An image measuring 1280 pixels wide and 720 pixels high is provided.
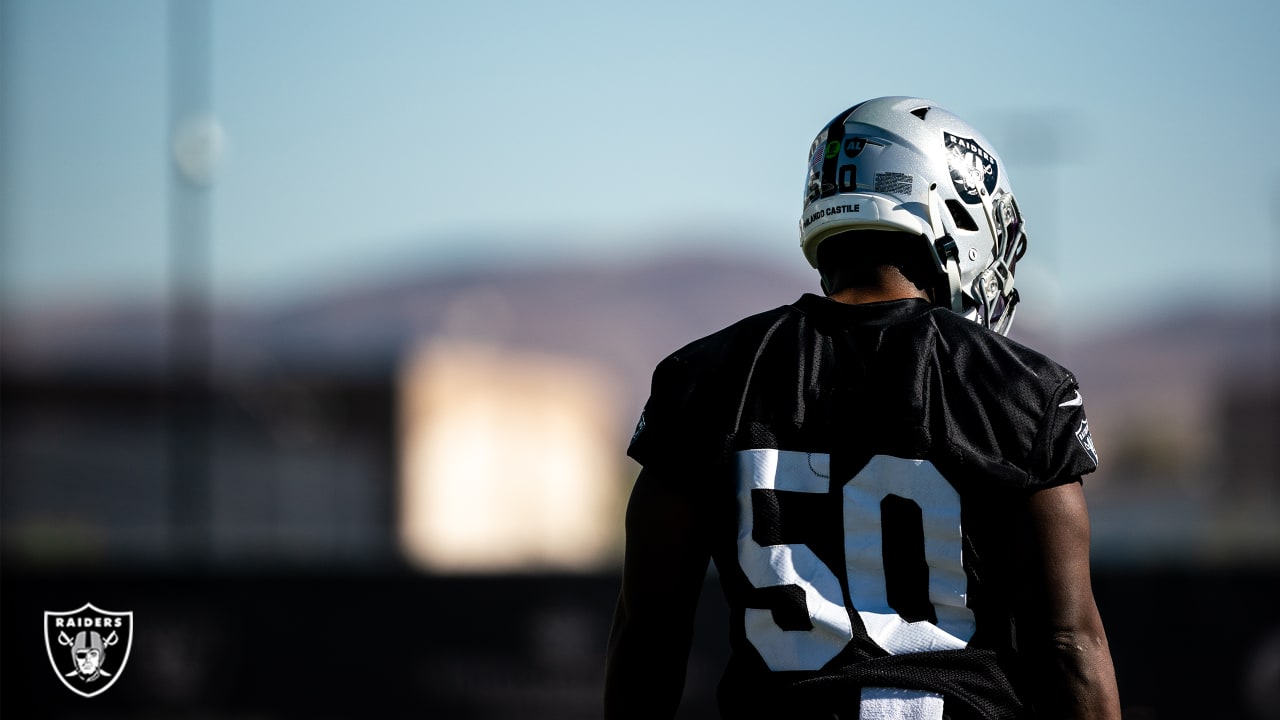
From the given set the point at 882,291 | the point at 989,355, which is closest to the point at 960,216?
the point at 882,291

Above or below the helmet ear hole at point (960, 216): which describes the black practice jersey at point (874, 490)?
below

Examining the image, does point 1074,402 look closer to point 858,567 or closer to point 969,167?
point 858,567

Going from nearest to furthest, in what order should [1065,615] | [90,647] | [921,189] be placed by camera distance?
[1065,615]
[921,189]
[90,647]

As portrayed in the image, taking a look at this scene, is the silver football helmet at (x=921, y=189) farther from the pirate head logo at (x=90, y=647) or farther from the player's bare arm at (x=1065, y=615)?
the pirate head logo at (x=90, y=647)

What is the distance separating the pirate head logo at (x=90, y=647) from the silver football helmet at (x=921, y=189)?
4.02m

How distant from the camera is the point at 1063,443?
2.45 m

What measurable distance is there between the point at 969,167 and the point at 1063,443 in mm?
694

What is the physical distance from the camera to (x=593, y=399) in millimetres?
51844

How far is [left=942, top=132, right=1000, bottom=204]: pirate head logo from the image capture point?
9.51 ft

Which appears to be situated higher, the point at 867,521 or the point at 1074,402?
the point at 1074,402

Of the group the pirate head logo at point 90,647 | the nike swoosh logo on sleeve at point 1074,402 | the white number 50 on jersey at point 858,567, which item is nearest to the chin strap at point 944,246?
the nike swoosh logo on sleeve at point 1074,402

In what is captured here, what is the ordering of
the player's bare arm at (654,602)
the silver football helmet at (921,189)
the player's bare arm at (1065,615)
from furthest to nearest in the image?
the silver football helmet at (921,189) < the player's bare arm at (654,602) < the player's bare arm at (1065,615)

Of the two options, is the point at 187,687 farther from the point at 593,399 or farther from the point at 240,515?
the point at 593,399

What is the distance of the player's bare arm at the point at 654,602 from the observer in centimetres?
265
